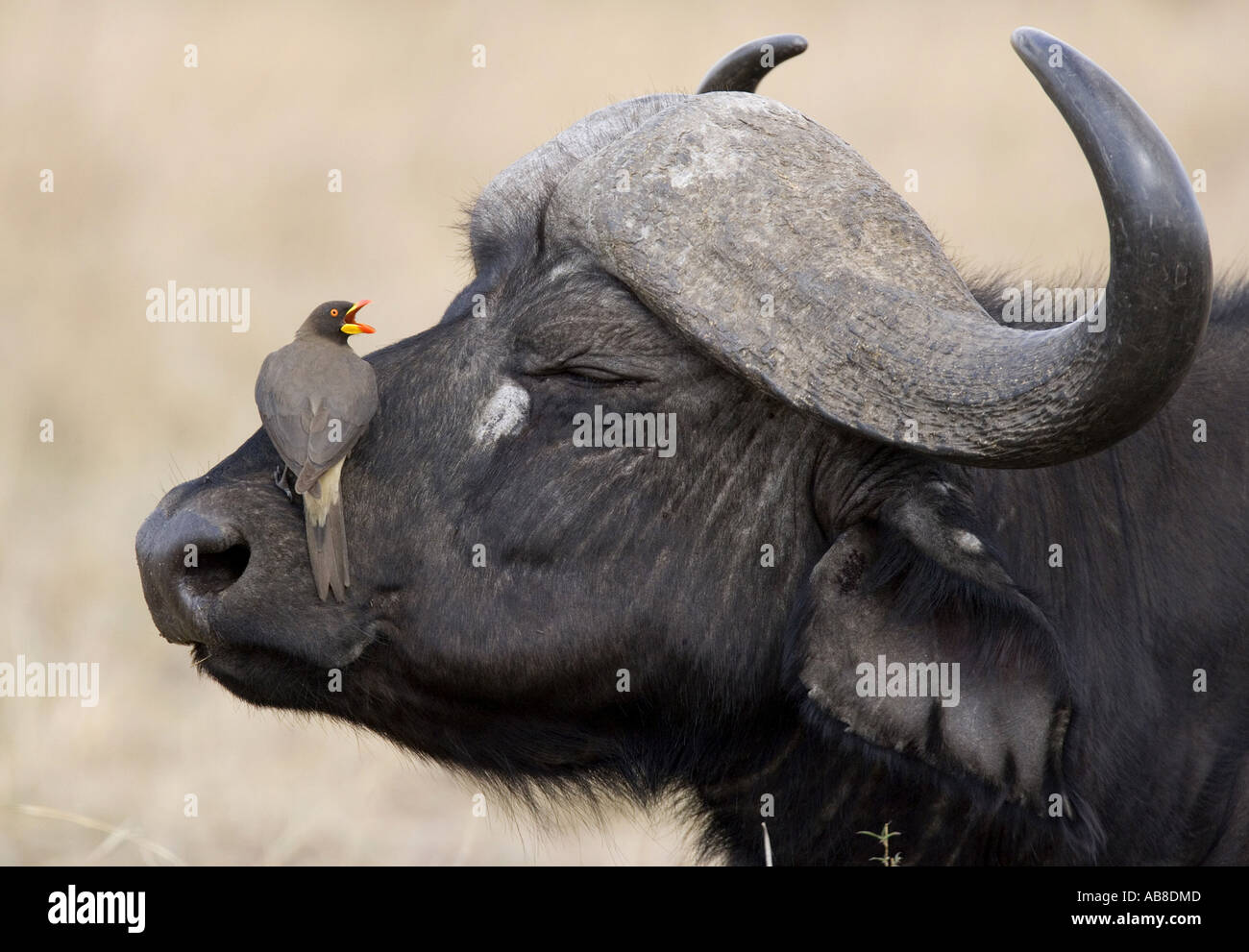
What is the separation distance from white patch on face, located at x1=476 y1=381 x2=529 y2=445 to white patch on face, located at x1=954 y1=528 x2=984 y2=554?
1101 millimetres

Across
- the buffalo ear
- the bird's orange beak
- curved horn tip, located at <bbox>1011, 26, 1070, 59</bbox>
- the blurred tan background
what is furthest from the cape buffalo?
the blurred tan background

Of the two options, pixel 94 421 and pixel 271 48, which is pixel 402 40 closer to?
pixel 271 48

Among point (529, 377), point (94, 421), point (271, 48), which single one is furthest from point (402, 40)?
point (529, 377)

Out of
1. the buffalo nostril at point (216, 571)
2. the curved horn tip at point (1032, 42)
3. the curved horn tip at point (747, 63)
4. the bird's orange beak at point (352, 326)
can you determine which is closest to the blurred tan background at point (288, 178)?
the bird's orange beak at point (352, 326)

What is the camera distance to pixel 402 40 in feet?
52.2

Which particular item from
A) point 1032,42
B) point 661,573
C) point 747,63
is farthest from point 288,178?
point 1032,42

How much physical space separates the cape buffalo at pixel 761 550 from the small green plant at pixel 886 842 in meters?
0.03

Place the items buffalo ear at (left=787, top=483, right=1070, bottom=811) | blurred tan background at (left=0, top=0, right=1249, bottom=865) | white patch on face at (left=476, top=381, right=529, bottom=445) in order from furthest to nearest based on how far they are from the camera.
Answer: blurred tan background at (left=0, top=0, right=1249, bottom=865) < white patch on face at (left=476, top=381, right=529, bottom=445) < buffalo ear at (left=787, top=483, right=1070, bottom=811)

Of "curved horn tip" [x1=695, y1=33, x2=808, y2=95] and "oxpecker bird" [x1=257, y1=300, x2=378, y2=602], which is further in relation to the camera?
"curved horn tip" [x1=695, y1=33, x2=808, y2=95]

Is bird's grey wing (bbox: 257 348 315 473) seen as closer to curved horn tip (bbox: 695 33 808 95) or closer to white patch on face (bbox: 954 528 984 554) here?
white patch on face (bbox: 954 528 984 554)

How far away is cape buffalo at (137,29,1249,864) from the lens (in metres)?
3.74

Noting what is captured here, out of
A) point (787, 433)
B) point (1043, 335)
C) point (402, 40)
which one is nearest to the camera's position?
point (1043, 335)

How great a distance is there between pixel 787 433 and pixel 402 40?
42.2 ft

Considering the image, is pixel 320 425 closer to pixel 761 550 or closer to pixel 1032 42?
pixel 761 550
